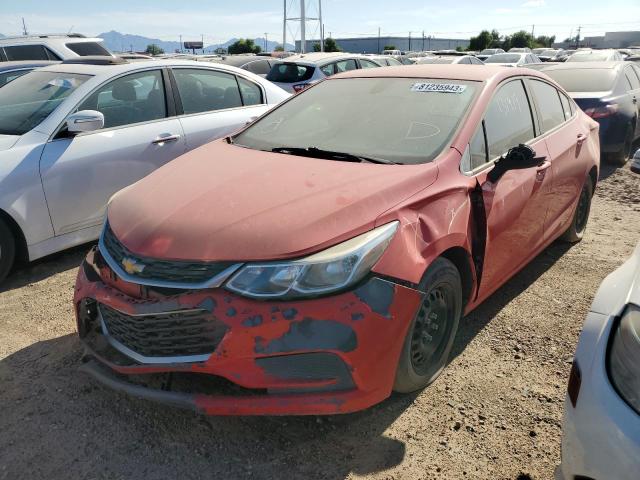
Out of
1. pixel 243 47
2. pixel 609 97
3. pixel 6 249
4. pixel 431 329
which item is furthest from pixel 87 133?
pixel 243 47

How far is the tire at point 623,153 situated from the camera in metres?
7.71

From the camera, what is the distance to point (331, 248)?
87.7 inches

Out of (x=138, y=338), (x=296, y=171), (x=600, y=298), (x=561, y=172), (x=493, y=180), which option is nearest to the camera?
(x=600, y=298)

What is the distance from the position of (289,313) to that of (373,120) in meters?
1.55

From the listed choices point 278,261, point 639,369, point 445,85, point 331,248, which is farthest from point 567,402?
point 445,85

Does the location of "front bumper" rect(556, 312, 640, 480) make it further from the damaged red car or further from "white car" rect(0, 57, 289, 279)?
"white car" rect(0, 57, 289, 279)

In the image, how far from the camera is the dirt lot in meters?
2.31

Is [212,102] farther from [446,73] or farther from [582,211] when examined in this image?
[582,211]

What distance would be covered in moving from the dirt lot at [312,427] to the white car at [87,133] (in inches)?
37.0

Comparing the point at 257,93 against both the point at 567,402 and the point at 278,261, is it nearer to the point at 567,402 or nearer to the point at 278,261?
the point at 278,261

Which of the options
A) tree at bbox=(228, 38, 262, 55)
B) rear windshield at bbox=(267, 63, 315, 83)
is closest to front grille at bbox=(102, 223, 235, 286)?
rear windshield at bbox=(267, 63, 315, 83)

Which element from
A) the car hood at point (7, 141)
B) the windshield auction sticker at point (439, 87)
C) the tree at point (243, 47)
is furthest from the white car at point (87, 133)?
the tree at point (243, 47)

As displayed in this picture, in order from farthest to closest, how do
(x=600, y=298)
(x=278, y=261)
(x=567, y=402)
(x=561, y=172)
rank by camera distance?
(x=561, y=172) → (x=278, y=261) → (x=600, y=298) → (x=567, y=402)

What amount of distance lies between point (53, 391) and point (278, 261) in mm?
1527
